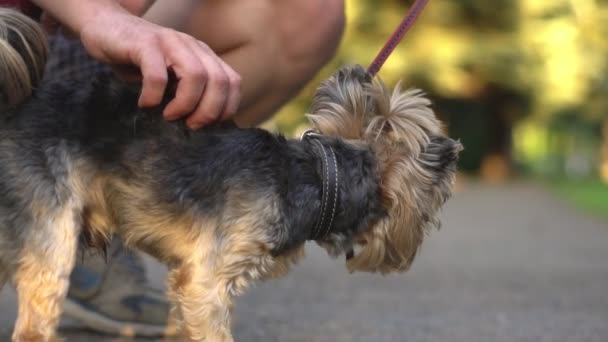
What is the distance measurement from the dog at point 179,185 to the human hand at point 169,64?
0.41 feet

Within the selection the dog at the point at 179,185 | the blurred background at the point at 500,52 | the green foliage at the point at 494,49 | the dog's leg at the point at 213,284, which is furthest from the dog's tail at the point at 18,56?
the green foliage at the point at 494,49

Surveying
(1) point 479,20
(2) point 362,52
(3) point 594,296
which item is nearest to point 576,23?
(1) point 479,20

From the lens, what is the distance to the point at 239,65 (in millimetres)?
4531

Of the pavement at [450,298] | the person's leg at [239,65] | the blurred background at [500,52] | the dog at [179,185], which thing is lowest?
the blurred background at [500,52]

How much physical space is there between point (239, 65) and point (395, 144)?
1169mm

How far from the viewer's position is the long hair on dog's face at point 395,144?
355 centimetres

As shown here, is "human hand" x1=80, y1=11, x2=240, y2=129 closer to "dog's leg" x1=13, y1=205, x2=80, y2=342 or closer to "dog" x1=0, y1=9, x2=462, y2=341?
"dog" x1=0, y1=9, x2=462, y2=341

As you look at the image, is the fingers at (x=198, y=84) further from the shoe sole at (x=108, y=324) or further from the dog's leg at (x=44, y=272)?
the shoe sole at (x=108, y=324)

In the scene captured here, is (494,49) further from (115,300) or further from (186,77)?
(186,77)

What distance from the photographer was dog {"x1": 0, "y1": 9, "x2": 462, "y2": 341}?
331 centimetres

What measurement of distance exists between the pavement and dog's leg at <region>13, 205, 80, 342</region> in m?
1.24

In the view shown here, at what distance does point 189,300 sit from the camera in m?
3.34

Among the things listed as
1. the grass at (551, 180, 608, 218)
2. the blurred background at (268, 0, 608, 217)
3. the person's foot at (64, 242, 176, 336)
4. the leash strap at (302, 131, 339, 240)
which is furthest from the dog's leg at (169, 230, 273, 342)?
the blurred background at (268, 0, 608, 217)

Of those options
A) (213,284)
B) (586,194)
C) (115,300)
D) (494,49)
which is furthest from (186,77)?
(494,49)
